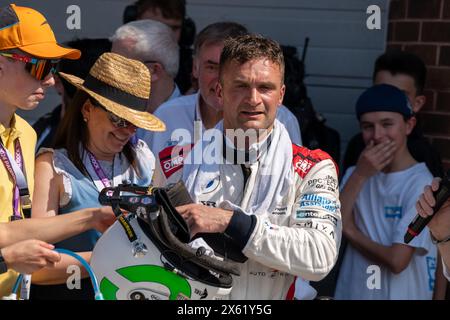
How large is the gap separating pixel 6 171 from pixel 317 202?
120 centimetres

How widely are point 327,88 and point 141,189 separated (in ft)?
13.1

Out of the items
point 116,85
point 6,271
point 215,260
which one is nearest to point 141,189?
point 215,260

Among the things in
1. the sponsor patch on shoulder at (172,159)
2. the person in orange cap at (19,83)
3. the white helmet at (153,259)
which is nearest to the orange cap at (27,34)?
the person in orange cap at (19,83)

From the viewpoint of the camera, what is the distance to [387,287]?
201 inches

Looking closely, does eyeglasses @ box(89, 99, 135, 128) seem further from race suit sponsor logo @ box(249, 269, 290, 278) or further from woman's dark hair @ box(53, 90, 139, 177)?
race suit sponsor logo @ box(249, 269, 290, 278)

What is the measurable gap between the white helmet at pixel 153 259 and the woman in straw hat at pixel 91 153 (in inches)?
17.1

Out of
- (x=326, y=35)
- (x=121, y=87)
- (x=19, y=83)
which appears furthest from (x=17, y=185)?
(x=326, y=35)

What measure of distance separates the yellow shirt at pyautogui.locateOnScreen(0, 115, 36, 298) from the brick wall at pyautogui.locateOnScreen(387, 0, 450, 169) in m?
2.98

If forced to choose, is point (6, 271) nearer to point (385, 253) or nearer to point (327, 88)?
point (385, 253)

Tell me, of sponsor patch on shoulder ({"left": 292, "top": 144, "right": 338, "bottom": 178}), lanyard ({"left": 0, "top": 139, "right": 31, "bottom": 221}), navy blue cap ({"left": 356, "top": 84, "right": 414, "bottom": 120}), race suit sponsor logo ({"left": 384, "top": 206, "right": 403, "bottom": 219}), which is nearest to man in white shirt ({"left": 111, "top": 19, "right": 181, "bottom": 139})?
navy blue cap ({"left": 356, "top": 84, "right": 414, "bottom": 120})

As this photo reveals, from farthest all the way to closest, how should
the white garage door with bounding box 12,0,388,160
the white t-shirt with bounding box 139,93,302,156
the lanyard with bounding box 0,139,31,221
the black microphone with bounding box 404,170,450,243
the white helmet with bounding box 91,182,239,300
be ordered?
1. the white garage door with bounding box 12,0,388,160
2. the white t-shirt with bounding box 139,93,302,156
3. the lanyard with bounding box 0,139,31,221
4. the black microphone with bounding box 404,170,450,243
5. the white helmet with bounding box 91,182,239,300

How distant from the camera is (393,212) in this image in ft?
16.8

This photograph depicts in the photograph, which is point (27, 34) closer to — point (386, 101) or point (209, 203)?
point (209, 203)

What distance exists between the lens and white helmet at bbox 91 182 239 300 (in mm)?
3203
